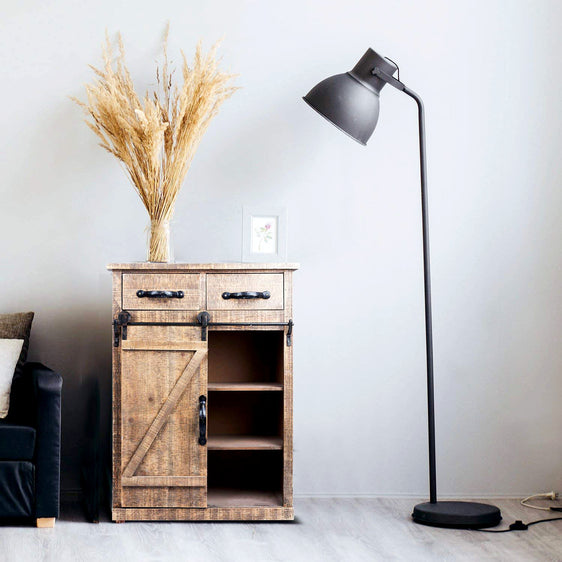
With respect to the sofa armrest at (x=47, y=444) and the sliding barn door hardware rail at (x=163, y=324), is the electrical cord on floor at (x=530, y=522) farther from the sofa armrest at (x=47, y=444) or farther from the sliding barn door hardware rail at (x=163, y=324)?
the sofa armrest at (x=47, y=444)

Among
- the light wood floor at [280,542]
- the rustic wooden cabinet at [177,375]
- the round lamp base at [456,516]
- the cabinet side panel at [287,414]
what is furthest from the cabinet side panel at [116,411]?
the round lamp base at [456,516]

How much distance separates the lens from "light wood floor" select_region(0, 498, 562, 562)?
2621mm

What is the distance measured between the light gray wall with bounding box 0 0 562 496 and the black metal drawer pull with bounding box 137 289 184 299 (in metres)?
0.51

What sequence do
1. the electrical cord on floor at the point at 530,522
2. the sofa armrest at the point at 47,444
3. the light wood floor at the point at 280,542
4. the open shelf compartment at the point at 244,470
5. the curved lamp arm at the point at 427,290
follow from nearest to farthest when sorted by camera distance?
the light wood floor at the point at 280,542 < the sofa armrest at the point at 47,444 < the electrical cord on floor at the point at 530,522 < the curved lamp arm at the point at 427,290 < the open shelf compartment at the point at 244,470

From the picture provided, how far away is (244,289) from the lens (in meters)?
3.01

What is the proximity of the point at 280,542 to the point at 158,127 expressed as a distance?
158cm

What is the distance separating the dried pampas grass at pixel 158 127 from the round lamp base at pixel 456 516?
4.51 feet

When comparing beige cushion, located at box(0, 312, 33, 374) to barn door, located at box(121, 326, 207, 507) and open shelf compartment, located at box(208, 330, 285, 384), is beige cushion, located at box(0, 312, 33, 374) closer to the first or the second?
barn door, located at box(121, 326, 207, 507)

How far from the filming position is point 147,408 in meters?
2.98

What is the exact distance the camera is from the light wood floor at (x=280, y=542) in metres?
2.62

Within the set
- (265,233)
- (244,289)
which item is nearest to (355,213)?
(265,233)

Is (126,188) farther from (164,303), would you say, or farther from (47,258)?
(164,303)

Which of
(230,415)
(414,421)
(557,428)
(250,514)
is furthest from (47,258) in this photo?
(557,428)

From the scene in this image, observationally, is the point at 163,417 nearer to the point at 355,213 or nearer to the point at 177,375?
the point at 177,375
